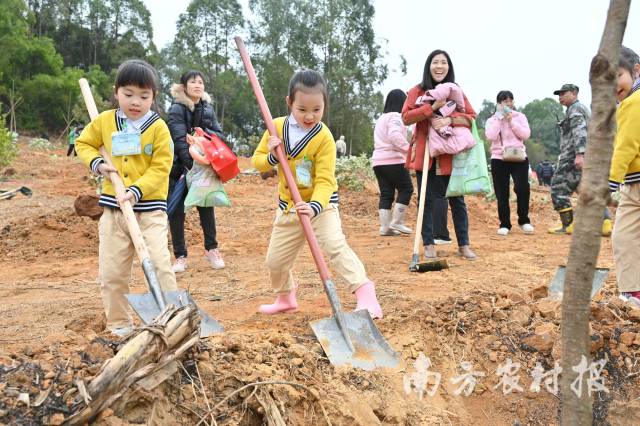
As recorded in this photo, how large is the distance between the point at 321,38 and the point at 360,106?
4.61 m

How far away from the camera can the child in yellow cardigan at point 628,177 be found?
11.0 ft

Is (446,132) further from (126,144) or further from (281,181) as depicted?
(126,144)

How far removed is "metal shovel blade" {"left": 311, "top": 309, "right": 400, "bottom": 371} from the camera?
2920mm

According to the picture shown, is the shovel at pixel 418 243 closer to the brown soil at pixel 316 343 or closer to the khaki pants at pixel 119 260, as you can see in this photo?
the brown soil at pixel 316 343

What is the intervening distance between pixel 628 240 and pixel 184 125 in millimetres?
3621

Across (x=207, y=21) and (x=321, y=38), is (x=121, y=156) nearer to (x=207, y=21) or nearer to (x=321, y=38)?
(x=321, y=38)

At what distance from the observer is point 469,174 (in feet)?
17.1

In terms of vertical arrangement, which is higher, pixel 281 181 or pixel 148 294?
pixel 281 181

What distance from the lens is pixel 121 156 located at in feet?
11.2

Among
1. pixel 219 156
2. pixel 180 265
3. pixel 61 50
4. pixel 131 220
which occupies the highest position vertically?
pixel 61 50

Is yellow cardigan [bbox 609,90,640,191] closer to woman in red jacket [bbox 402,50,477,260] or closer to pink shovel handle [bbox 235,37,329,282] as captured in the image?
pink shovel handle [bbox 235,37,329,282]

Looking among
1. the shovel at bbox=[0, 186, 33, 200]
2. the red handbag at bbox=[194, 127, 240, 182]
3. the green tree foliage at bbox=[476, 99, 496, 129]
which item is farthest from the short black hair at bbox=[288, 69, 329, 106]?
the green tree foliage at bbox=[476, 99, 496, 129]

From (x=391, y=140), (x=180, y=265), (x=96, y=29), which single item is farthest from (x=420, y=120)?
(x=96, y=29)

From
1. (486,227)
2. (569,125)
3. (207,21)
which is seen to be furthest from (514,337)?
(207,21)
